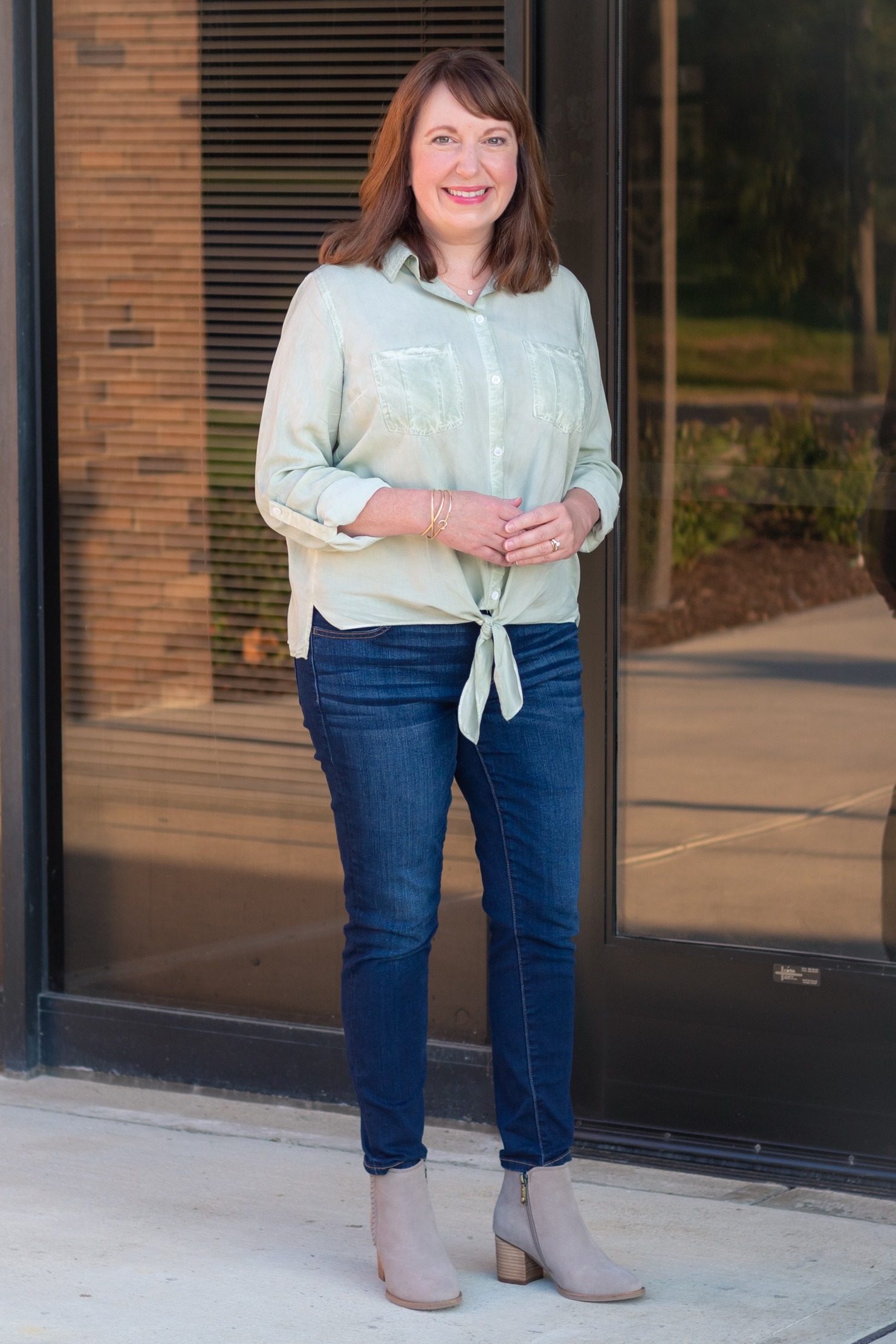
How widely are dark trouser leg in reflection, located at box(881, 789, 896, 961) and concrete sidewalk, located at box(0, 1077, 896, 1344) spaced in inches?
17.6

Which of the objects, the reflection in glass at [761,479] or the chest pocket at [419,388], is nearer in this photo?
the chest pocket at [419,388]

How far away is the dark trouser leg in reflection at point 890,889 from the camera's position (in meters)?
3.28

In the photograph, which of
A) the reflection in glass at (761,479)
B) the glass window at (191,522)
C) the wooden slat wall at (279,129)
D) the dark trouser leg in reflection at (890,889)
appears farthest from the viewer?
the glass window at (191,522)

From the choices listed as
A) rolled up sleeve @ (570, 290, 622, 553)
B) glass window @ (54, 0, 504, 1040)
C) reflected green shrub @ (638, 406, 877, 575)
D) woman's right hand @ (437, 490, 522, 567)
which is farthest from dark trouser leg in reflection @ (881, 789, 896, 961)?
woman's right hand @ (437, 490, 522, 567)

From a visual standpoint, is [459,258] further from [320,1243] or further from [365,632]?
[320,1243]

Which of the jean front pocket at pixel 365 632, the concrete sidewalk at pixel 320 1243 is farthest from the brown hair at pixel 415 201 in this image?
the concrete sidewalk at pixel 320 1243

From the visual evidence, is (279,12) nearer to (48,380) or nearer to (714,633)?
(48,380)

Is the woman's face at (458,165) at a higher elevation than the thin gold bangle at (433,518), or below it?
higher

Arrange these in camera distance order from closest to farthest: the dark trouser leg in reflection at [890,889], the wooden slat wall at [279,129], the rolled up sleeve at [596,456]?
the rolled up sleeve at [596,456]
the dark trouser leg in reflection at [890,889]
the wooden slat wall at [279,129]

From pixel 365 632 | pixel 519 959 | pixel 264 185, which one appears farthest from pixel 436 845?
pixel 264 185

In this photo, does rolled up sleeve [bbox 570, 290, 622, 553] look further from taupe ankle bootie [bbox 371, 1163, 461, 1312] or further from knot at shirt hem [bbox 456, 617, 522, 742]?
taupe ankle bootie [bbox 371, 1163, 461, 1312]

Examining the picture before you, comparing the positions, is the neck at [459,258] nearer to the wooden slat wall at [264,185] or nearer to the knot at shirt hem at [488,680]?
the knot at shirt hem at [488,680]

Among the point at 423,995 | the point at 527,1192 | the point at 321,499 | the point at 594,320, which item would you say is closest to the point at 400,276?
the point at 321,499

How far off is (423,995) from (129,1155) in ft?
3.19
